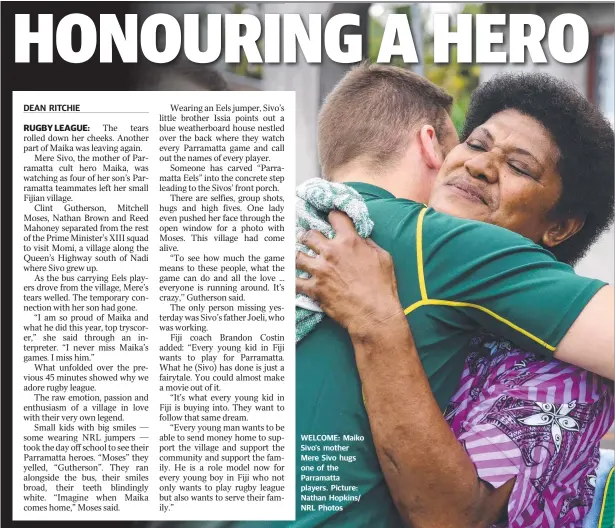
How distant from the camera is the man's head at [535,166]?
1.50 metres

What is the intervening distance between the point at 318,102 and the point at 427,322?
64cm

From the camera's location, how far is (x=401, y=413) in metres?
1.24

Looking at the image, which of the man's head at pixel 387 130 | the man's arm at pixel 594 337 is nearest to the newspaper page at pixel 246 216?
the man's head at pixel 387 130

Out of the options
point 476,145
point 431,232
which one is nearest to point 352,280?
point 431,232

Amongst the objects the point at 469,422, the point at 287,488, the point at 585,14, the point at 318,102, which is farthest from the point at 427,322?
the point at 585,14

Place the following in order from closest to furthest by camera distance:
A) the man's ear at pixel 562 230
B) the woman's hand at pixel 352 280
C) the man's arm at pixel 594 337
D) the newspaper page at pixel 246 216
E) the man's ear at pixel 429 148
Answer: the man's arm at pixel 594 337
the woman's hand at pixel 352 280
the newspaper page at pixel 246 216
the man's ear at pixel 429 148
the man's ear at pixel 562 230

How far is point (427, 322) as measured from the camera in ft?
4.12

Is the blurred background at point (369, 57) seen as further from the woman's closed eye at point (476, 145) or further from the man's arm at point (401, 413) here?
the man's arm at point (401, 413)

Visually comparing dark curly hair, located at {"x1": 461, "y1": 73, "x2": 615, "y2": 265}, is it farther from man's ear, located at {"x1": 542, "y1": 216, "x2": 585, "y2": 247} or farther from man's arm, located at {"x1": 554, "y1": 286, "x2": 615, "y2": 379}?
man's arm, located at {"x1": 554, "y1": 286, "x2": 615, "y2": 379}

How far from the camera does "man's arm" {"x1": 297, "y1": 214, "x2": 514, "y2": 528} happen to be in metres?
1.24

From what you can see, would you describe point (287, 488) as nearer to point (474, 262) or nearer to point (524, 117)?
point (474, 262)

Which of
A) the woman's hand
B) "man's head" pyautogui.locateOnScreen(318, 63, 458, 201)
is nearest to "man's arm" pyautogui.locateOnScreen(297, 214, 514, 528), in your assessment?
the woman's hand

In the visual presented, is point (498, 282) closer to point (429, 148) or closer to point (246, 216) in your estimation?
point (429, 148)

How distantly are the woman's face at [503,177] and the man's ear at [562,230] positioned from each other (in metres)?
0.07
